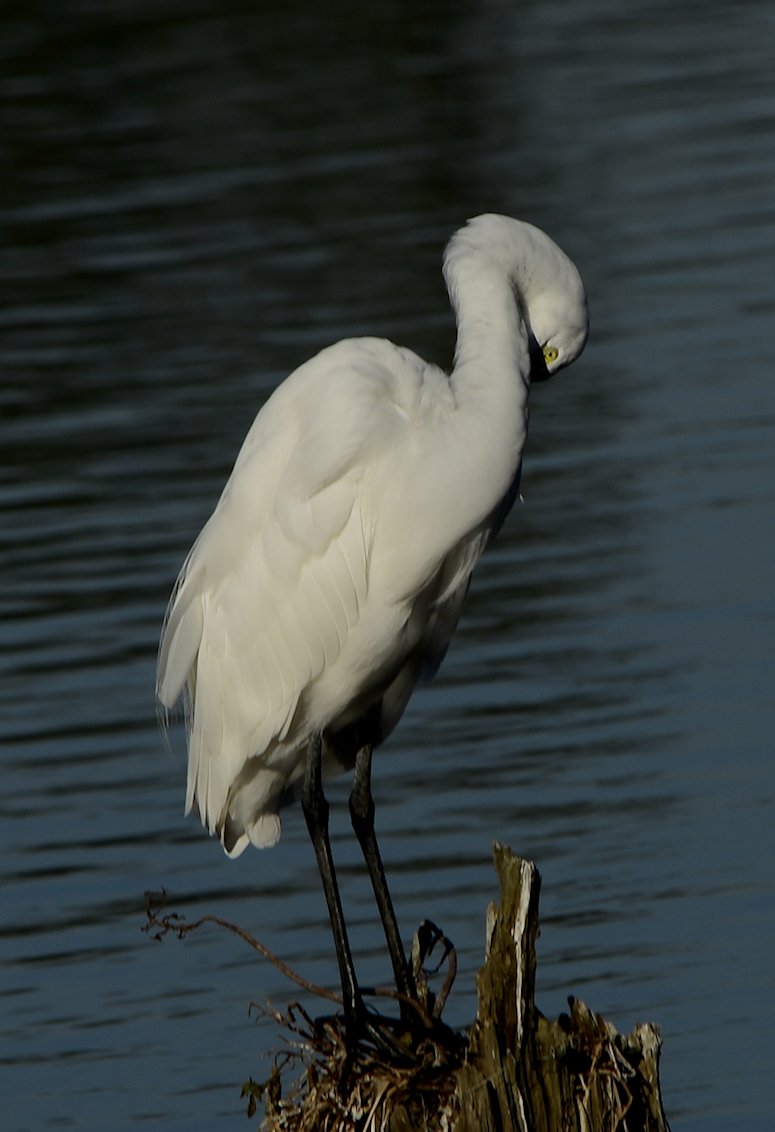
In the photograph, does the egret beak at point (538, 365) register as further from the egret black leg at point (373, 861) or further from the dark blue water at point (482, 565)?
the dark blue water at point (482, 565)

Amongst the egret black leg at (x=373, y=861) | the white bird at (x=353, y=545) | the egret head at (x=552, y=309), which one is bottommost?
the egret black leg at (x=373, y=861)

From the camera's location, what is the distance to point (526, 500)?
1316cm

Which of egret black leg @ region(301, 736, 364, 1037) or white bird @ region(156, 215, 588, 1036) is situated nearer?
white bird @ region(156, 215, 588, 1036)

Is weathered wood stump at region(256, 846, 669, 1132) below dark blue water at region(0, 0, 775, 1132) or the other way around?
the other way around

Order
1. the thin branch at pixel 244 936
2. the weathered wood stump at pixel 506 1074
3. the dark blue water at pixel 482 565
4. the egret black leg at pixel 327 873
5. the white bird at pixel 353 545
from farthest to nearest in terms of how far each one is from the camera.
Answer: the dark blue water at pixel 482 565 → the egret black leg at pixel 327 873 → the white bird at pixel 353 545 → the thin branch at pixel 244 936 → the weathered wood stump at pixel 506 1074

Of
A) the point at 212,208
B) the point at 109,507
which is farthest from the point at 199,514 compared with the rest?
the point at 212,208

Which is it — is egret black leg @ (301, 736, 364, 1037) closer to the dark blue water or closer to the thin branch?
the thin branch

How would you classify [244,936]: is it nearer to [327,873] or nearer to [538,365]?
[327,873]

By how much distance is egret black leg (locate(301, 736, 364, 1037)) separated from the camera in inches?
245

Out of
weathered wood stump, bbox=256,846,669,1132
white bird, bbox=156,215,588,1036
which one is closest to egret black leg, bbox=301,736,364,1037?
white bird, bbox=156,215,588,1036

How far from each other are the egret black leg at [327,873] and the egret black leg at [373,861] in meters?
0.10

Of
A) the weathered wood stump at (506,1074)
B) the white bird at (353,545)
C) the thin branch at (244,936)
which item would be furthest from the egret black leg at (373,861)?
the weathered wood stump at (506,1074)

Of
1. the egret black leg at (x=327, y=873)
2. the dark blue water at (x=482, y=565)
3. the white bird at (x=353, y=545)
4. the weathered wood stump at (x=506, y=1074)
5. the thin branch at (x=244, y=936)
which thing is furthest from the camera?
the dark blue water at (x=482, y=565)

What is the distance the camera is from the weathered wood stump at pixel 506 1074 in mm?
5547
